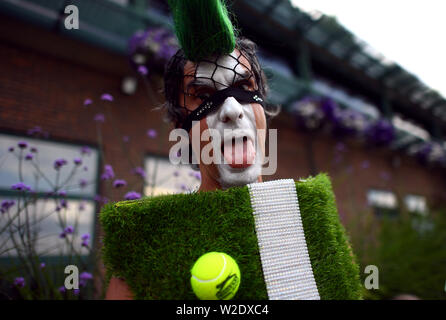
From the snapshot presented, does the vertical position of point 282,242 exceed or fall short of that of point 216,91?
it falls short

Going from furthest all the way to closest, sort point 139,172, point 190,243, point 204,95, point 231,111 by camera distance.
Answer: point 139,172 → point 204,95 → point 231,111 → point 190,243

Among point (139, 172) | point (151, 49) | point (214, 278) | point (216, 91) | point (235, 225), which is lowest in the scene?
point (214, 278)

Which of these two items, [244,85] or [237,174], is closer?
[237,174]

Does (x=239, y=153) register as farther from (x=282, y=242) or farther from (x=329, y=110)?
(x=329, y=110)

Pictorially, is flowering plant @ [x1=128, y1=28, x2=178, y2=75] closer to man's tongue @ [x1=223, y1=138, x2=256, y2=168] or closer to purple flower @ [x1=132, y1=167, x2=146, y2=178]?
purple flower @ [x1=132, y1=167, x2=146, y2=178]

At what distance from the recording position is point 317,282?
33.4 inches

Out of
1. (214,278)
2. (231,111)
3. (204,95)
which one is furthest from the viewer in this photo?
(204,95)

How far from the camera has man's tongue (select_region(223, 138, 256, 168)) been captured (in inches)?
40.4

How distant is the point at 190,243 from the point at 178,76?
72cm

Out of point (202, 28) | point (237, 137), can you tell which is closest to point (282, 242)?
point (237, 137)

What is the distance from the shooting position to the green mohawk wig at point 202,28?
1010 millimetres

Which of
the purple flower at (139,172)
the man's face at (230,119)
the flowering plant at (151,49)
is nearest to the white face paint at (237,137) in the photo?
the man's face at (230,119)

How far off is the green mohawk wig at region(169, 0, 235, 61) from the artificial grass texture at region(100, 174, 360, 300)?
1.80 ft

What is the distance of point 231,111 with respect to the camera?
3.34 ft
